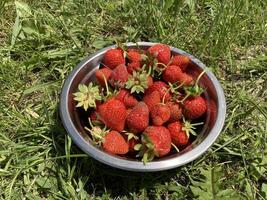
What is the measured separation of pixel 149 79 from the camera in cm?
171

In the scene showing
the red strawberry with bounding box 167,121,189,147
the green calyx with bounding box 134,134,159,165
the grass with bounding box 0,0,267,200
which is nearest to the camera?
the green calyx with bounding box 134,134,159,165

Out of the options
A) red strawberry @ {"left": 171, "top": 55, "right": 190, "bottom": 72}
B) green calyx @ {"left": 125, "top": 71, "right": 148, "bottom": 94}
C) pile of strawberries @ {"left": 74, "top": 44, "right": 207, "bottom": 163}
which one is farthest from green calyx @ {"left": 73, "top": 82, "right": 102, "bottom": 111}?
red strawberry @ {"left": 171, "top": 55, "right": 190, "bottom": 72}

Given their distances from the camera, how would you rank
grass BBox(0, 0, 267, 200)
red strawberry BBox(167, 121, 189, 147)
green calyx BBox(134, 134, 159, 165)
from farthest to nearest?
grass BBox(0, 0, 267, 200), red strawberry BBox(167, 121, 189, 147), green calyx BBox(134, 134, 159, 165)

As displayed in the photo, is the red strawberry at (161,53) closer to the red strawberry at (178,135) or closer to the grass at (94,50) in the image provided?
the red strawberry at (178,135)

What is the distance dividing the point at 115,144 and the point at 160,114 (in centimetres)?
18

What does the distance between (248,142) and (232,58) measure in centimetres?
44

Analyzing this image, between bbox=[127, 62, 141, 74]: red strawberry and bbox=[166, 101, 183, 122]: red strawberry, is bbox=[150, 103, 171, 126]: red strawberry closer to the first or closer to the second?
bbox=[166, 101, 183, 122]: red strawberry

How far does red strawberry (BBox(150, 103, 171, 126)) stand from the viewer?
64.4 inches

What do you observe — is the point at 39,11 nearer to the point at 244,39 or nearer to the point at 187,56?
the point at 187,56

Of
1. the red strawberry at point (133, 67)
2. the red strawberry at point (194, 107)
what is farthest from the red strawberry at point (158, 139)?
the red strawberry at point (133, 67)

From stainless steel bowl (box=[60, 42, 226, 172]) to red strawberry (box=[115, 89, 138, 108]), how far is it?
17 cm

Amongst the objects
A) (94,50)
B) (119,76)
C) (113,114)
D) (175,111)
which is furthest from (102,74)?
(94,50)

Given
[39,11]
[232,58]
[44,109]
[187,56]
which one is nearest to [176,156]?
[187,56]

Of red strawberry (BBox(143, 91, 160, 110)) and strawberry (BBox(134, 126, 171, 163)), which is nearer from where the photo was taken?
strawberry (BBox(134, 126, 171, 163))
